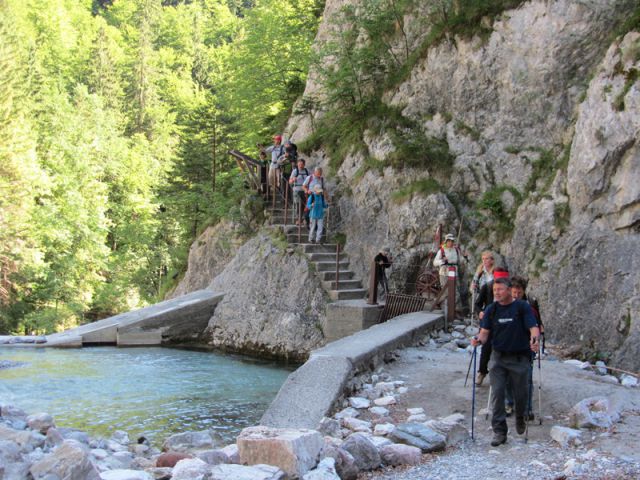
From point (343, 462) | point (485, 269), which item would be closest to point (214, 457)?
point (343, 462)

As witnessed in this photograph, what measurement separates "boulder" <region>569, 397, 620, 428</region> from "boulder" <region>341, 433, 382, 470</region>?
2460 mm

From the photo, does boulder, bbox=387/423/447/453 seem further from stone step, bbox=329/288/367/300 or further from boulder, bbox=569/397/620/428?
stone step, bbox=329/288/367/300

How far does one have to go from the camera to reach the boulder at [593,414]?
23.1 ft

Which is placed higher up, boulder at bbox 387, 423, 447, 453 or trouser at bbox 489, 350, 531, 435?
trouser at bbox 489, 350, 531, 435

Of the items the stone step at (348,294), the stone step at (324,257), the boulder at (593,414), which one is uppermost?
the stone step at (324,257)

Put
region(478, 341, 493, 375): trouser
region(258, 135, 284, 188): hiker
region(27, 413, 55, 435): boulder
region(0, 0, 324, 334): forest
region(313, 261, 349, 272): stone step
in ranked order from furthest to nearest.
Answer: region(0, 0, 324, 334): forest < region(258, 135, 284, 188): hiker < region(313, 261, 349, 272): stone step < region(478, 341, 493, 375): trouser < region(27, 413, 55, 435): boulder

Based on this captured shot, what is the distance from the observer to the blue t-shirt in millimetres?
6719

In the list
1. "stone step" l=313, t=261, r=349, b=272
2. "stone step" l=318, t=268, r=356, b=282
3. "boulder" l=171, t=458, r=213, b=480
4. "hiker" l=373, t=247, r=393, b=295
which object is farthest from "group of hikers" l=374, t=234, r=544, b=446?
"stone step" l=313, t=261, r=349, b=272

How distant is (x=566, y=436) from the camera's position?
6.61m

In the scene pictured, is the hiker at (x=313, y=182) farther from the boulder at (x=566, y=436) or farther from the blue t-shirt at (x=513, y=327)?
the boulder at (x=566, y=436)

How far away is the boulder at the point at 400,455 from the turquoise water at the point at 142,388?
285cm

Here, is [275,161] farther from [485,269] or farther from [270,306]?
[485,269]

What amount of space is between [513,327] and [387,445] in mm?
1809

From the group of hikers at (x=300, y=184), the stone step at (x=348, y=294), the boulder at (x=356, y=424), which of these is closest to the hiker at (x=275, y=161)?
the group of hikers at (x=300, y=184)
